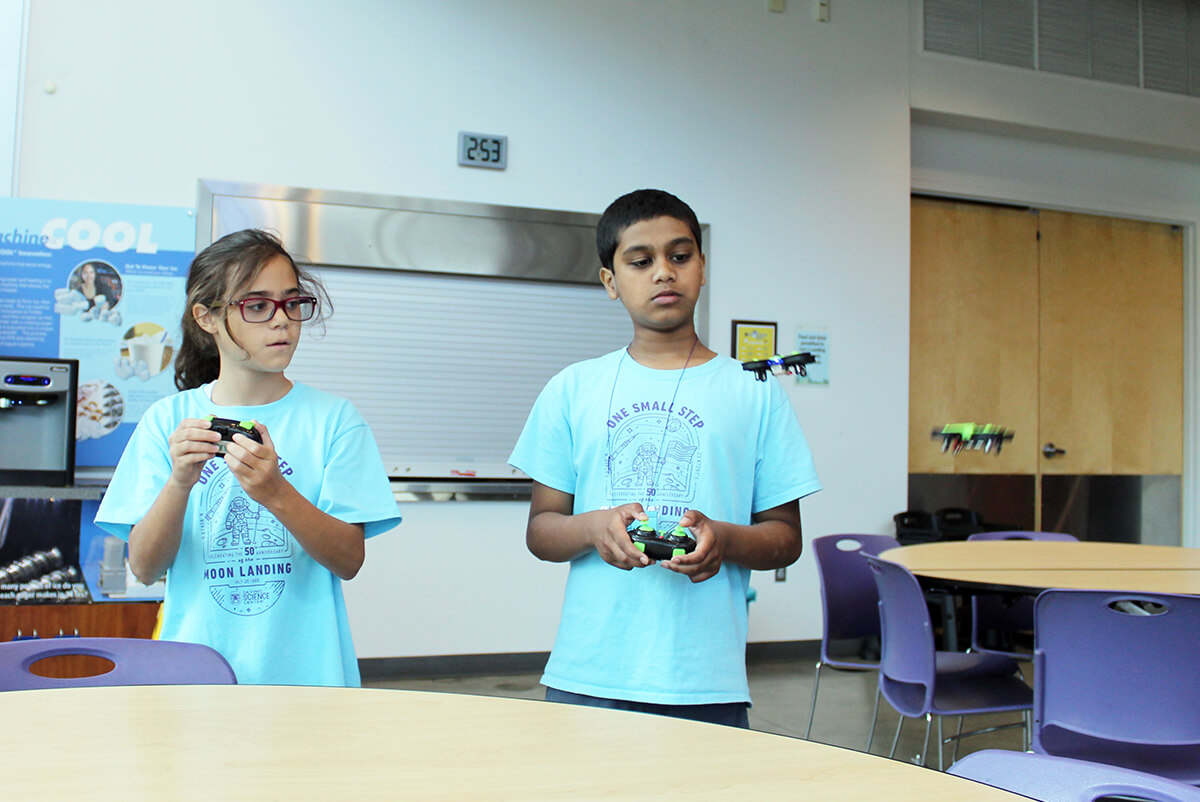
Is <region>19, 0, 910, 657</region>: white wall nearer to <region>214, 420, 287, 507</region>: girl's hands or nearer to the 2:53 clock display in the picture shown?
the 2:53 clock display

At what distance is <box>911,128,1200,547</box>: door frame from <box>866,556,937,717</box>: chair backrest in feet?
11.8

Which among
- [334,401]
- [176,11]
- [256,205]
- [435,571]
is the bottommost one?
[435,571]

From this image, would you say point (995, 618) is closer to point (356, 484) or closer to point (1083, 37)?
point (356, 484)

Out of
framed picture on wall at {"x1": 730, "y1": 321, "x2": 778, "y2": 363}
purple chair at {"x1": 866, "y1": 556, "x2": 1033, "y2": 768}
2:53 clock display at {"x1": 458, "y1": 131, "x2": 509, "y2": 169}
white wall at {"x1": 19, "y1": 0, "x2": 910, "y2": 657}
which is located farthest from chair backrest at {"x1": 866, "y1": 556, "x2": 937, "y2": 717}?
2:53 clock display at {"x1": 458, "y1": 131, "x2": 509, "y2": 169}

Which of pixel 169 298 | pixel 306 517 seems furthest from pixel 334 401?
pixel 169 298

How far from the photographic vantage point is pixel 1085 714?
205 centimetres

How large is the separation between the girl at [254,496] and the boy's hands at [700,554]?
0.53 m

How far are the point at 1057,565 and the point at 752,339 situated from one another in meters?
2.37

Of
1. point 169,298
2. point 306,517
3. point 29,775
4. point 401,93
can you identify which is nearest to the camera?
point 29,775

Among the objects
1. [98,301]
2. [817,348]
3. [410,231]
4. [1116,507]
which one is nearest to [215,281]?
[98,301]

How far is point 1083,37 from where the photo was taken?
18.5 feet

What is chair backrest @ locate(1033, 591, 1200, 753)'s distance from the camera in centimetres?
196

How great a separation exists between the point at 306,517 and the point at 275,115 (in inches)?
131

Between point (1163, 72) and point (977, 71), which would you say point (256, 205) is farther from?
point (1163, 72)
